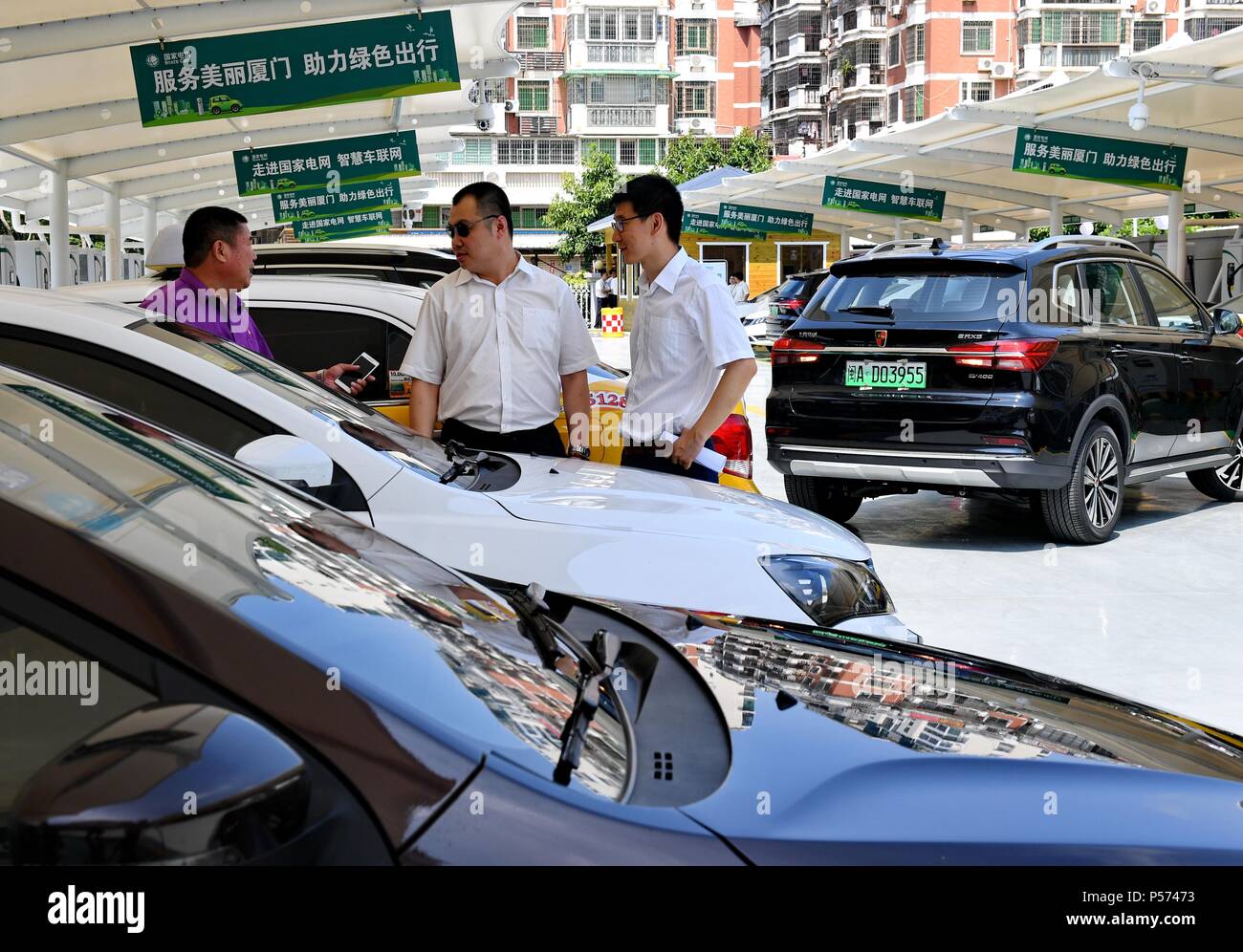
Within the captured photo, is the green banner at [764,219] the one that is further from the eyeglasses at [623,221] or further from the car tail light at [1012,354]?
the eyeglasses at [623,221]

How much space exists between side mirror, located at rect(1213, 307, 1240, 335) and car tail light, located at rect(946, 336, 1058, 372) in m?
2.32

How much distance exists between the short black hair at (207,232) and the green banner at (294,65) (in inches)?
215

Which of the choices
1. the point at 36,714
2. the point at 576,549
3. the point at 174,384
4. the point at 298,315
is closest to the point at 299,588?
the point at 36,714

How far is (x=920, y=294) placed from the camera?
831 centimetres

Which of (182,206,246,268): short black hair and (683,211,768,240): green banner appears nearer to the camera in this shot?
(182,206,246,268): short black hair

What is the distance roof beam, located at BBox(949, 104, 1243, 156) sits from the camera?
18.8 metres

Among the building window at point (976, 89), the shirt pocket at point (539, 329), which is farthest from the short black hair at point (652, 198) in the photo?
the building window at point (976, 89)

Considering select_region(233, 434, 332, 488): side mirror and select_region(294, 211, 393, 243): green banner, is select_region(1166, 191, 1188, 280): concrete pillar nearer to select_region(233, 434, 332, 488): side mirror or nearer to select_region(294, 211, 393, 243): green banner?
select_region(294, 211, 393, 243): green banner

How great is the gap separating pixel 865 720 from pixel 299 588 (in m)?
0.80

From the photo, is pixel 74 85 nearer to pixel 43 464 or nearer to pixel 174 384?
pixel 174 384

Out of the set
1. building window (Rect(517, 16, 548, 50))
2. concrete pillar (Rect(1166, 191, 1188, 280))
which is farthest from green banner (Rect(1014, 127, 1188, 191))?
building window (Rect(517, 16, 548, 50))

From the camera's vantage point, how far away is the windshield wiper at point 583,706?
1.63m

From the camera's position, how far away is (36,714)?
166 cm

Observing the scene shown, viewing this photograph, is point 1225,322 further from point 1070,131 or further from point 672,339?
point 1070,131
